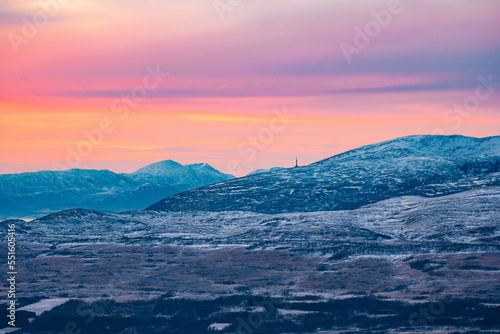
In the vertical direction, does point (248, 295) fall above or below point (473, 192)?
below

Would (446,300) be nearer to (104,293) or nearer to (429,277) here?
(429,277)

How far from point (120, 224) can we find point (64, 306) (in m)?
110

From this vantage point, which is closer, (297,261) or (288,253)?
(297,261)

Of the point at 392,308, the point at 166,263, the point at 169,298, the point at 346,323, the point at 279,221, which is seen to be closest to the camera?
the point at 346,323

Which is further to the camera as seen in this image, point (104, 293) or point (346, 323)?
point (104, 293)

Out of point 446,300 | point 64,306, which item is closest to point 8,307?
point 64,306

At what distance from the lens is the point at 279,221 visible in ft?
595

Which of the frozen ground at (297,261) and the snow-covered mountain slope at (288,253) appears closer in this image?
the frozen ground at (297,261)

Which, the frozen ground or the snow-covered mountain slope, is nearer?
the frozen ground

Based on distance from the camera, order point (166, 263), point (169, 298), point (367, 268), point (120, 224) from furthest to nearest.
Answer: point (120, 224)
point (166, 263)
point (367, 268)
point (169, 298)

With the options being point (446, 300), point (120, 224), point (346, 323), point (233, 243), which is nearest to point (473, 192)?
point (233, 243)

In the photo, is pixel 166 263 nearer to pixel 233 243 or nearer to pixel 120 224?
pixel 233 243

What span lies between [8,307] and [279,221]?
98.2 m

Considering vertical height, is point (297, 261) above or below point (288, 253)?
below
